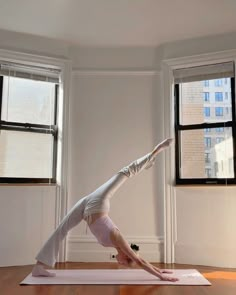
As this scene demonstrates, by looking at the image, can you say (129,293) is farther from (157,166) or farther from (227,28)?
(227,28)

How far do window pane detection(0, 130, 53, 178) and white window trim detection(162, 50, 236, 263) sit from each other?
4.62 ft

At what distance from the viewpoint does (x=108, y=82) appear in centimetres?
454

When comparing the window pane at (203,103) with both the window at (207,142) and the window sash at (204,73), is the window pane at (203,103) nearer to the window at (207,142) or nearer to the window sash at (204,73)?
the window sash at (204,73)

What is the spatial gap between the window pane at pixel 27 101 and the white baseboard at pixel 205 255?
7.09 ft

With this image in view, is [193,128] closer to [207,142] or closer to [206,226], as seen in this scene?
[207,142]

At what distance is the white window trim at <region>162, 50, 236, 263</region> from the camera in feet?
13.7

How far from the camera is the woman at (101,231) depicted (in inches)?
121

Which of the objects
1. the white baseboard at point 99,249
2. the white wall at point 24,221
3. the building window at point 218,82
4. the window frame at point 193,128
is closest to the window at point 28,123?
the white wall at point 24,221

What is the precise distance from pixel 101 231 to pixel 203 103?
2083 mm

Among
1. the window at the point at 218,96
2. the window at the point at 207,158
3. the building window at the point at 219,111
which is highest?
the window at the point at 218,96

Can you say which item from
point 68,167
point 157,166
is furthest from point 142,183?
point 68,167

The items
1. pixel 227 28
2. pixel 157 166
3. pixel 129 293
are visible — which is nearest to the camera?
pixel 129 293

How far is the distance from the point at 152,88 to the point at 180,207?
4.87 ft

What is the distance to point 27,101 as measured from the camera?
4.36 meters
